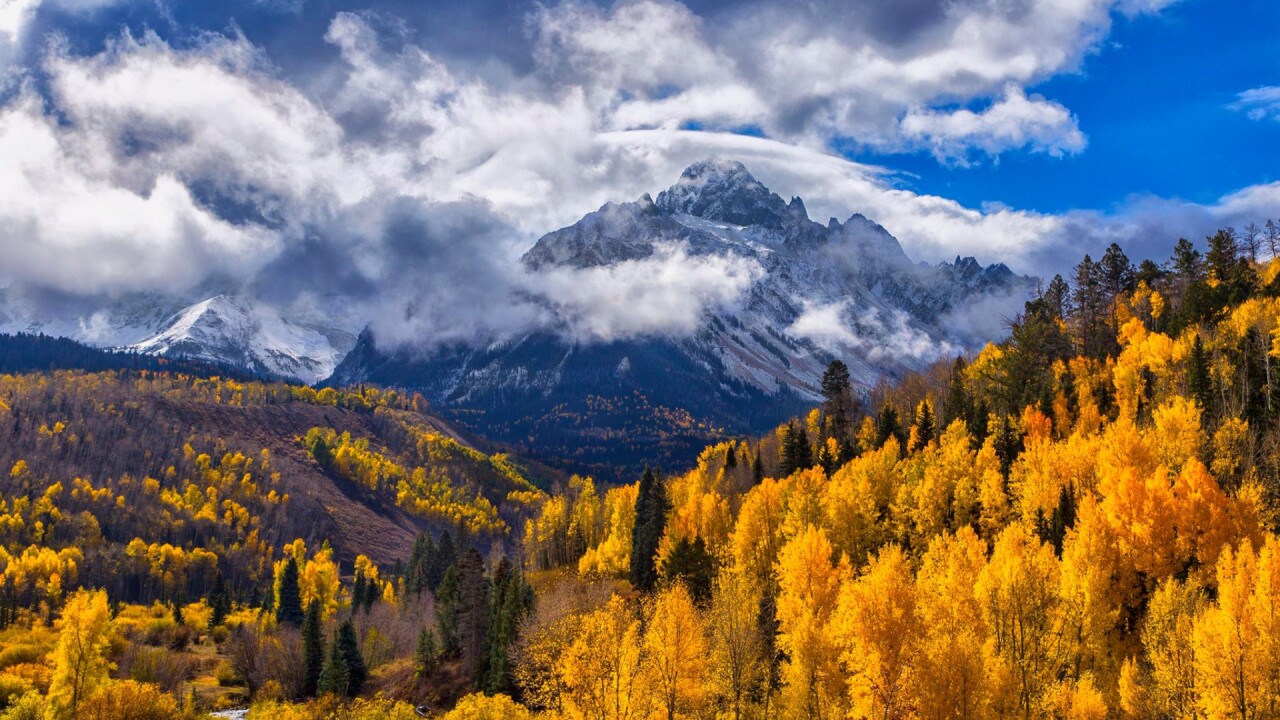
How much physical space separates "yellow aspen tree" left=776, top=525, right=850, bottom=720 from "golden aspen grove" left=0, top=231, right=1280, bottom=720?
17 centimetres

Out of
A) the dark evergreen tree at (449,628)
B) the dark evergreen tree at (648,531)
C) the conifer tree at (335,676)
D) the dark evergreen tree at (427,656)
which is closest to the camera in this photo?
the conifer tree at (335,676)

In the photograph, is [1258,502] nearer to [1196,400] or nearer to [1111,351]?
[1196,400]

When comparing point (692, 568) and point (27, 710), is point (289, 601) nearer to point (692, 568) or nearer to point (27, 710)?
point (27, 710)

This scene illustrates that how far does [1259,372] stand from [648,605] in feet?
227

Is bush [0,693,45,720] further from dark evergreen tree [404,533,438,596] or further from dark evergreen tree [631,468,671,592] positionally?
dark evergreen tree [404,533,438,596]

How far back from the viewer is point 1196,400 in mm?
A: 86125

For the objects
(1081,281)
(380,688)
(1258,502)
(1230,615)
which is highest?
(1081,281)

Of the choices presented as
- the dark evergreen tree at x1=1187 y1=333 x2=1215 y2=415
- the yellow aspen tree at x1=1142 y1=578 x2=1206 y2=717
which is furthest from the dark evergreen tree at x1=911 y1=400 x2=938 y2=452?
the yellow aspen tree at x1=1142 y1=578 x2=1206 y2=717

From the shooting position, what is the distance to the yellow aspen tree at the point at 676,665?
54250mm

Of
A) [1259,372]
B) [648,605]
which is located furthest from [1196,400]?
[648,605]

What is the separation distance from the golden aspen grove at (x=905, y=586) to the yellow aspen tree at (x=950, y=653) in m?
0.15

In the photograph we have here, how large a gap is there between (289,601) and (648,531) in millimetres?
83217

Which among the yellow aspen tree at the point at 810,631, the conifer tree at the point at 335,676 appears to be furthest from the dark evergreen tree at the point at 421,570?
the yellow aspen tree at the point at 810,631

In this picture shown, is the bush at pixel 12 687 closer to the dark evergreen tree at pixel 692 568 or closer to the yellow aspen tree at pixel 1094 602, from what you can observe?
the dark evergreen tree at pixel 692 568
